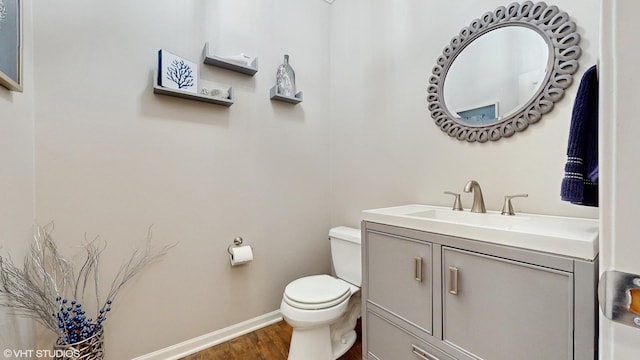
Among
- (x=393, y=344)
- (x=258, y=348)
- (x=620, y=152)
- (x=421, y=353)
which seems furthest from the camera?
(x=258, y=348)

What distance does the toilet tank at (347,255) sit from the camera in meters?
1.73

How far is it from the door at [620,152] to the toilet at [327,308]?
1250mm

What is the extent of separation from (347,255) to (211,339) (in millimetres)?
1042

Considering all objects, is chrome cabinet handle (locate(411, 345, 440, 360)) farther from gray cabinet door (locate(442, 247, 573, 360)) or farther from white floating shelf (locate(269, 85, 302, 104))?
white floating shelf (locate(269, 85, 302, 104))

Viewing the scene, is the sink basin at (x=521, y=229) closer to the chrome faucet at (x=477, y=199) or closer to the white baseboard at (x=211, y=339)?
the chrome faucet at (x=477, y=199)

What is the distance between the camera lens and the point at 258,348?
167 centimetres

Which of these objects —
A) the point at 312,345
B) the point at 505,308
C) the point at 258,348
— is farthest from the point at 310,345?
the point at 505,308

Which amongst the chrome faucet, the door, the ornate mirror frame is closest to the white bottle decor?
the ornate mirror frame

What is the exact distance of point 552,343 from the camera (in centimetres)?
78

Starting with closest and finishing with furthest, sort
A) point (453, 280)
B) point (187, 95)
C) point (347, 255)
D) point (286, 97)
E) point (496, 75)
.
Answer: point (453, 280)
point (496, 75)
point (187, 95)
point (347, 255)
point (286, 97)

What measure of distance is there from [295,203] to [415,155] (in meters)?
0.97

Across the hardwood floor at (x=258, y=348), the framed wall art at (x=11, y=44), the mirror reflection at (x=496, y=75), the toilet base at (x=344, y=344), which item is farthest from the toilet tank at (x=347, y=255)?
the framed wall art at (x=11, y=44)

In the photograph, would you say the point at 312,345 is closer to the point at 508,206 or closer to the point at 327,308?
the point at 327,308

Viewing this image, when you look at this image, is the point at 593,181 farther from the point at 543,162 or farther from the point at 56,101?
the point at 56,101
